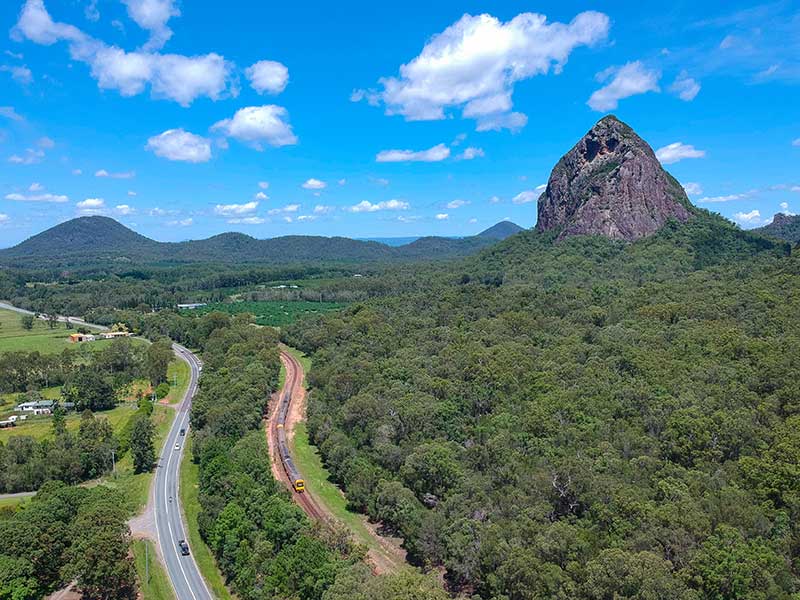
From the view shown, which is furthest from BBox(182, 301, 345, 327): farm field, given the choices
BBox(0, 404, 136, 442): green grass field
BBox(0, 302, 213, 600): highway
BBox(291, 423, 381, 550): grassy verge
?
BBox(291, 423, 381, 550): grassy verge

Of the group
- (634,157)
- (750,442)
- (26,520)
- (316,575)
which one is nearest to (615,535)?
(750,442)

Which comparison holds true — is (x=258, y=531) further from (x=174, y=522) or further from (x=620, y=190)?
(x=620, y=190)

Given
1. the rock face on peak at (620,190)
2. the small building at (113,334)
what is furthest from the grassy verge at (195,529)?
the rock face on peak at (620,190)

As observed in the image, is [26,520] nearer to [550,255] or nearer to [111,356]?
[111,356]

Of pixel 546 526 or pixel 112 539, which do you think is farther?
pixel 112 539

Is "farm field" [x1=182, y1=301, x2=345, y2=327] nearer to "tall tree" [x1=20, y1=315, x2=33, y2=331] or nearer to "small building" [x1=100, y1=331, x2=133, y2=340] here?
"small building" [x1=100, y1=331, x2=133, y2=340]
